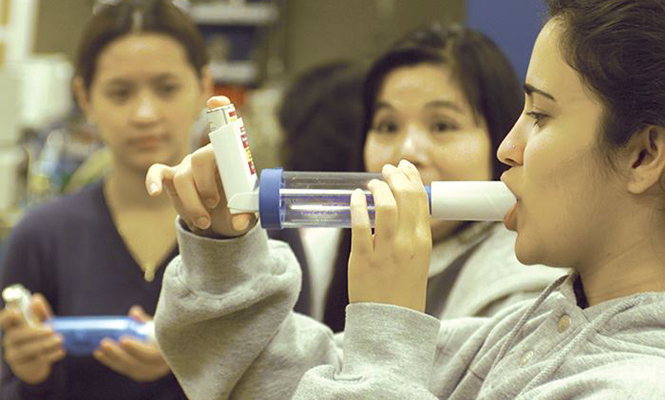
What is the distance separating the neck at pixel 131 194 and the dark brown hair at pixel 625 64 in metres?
1.28

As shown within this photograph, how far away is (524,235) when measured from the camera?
108cm

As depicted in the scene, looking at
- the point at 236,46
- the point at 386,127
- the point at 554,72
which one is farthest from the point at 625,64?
the point at 236,46

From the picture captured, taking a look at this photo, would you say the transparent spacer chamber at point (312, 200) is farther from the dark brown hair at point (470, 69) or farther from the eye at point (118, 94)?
the eye at point (118, 94)

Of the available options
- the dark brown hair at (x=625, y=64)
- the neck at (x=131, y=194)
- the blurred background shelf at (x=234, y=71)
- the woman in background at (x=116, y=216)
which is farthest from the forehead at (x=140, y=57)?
the blurred background shelf at (x=234, y=71)

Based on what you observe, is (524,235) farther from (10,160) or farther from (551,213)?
(10,160)

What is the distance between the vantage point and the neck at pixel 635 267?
1059 millimetres

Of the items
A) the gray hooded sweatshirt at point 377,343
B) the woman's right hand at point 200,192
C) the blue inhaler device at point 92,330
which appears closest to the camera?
the gray hooded sweatshirt at point 377,343

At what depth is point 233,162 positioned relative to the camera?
115 centimetres

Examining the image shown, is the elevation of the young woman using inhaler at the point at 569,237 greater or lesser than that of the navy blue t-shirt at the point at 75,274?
greater

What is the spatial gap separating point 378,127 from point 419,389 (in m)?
0.91

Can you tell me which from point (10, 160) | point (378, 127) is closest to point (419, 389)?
point (378, 127)

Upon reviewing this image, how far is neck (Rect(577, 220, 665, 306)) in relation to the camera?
41.7 inches

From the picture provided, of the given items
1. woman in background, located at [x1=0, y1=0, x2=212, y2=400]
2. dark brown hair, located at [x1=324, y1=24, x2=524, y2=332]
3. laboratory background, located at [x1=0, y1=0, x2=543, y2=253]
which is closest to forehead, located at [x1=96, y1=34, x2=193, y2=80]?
woman in background, located at [x1=0, y1=0, x2=212, y2=400]

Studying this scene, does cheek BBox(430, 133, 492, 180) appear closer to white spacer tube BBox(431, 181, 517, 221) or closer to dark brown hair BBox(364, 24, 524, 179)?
dark brown hair BBox(364, 24, 524, 179)
